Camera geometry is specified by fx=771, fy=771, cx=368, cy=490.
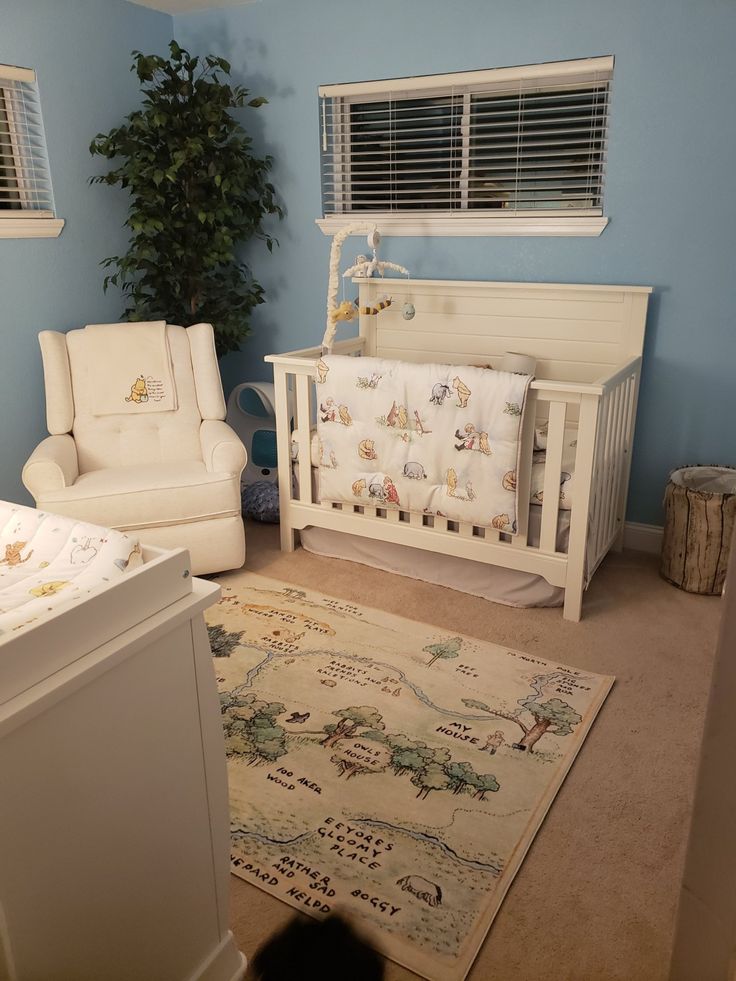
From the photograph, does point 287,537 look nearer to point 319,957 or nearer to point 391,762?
point 391,762

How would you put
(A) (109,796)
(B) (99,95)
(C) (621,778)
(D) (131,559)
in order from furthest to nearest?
(B) (99,95), (C) (621,778), (D) (131,559), (A) (109,796)

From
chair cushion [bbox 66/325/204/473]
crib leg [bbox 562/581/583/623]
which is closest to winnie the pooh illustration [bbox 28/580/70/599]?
crib leg [bbox 562/581/583/623]

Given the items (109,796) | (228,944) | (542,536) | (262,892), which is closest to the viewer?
(109,796)

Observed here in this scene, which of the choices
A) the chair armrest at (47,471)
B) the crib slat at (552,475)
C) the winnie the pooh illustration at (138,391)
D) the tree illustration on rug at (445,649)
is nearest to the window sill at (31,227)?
the winnie the pooh illustration at (138,391)

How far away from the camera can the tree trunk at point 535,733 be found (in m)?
2.08

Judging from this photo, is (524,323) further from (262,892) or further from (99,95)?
(262,892)

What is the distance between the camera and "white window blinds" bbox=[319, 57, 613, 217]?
A: 10.1 feet

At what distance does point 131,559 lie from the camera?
1.28 m

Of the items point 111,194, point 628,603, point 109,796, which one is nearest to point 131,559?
point 109,796

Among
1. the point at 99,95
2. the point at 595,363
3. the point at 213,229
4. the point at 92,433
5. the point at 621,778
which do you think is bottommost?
the point at 621,778

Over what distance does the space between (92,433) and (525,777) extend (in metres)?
2.23

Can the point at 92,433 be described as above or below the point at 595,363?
below

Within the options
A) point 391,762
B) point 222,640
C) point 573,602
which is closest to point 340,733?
point 391,762

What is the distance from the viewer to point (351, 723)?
216cm
